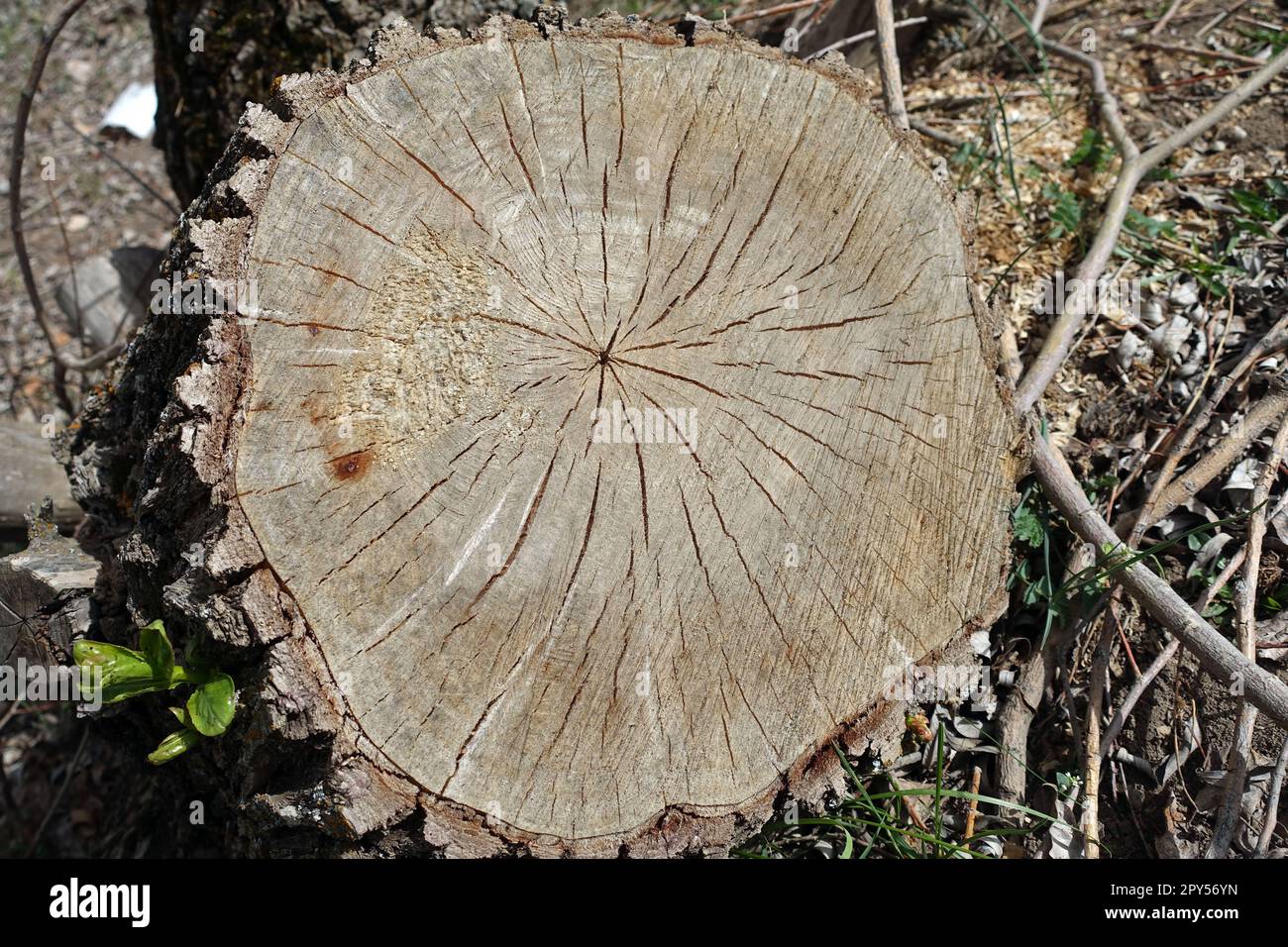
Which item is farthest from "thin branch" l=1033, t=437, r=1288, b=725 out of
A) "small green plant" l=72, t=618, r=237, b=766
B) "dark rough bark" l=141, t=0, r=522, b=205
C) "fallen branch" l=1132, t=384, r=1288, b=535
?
"dark rough bark" l=141, t=0, r=522, b=205

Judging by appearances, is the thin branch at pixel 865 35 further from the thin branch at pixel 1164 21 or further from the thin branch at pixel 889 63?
the thin branch at pixel 1164 21

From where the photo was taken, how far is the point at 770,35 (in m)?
4.23

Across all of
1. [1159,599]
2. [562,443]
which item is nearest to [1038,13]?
[1159,599]

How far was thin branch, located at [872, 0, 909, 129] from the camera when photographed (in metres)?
3.16

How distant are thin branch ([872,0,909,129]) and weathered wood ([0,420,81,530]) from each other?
3.14 meters

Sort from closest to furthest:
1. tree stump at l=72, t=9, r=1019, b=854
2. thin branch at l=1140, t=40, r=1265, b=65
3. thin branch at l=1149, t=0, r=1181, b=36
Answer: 1. tree stump at l=72, t=9, r=1019, b=854
2. thin branch at l=1140, t=40, r=1265, b=65
3. thin branch at l=1149, t=0, r=1181, b=36

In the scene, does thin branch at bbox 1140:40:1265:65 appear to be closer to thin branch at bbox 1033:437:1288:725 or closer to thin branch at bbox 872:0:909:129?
thin branch at bbox 872:0:909:129

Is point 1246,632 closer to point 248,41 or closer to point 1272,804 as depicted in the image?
point 1272,804

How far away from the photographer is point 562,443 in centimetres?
203

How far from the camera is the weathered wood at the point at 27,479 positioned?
Result: 3.15 meters

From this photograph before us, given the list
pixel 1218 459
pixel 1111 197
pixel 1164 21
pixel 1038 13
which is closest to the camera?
pixel 1218 459

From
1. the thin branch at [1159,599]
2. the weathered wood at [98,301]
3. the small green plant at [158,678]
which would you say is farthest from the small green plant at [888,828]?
the weathered wood at [98,301]

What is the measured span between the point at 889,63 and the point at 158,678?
2.99m
